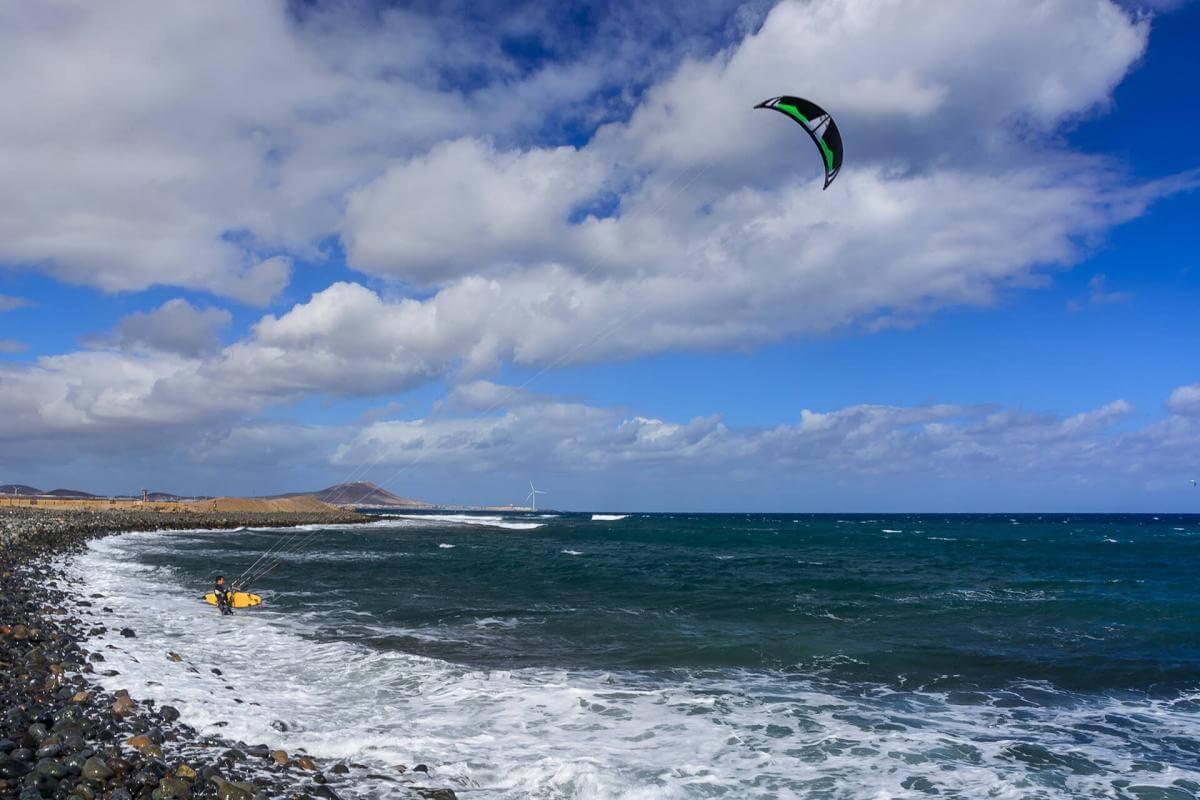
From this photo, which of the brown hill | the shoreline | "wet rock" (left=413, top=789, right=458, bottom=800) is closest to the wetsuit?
the shoreline

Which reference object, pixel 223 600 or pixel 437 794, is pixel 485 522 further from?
pixel 437 794

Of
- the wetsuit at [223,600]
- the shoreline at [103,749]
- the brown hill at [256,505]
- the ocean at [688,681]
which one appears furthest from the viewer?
the brown hill at [256,505]

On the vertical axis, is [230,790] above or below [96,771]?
below

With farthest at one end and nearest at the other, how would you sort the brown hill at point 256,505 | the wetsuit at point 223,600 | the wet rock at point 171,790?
the brown hill at point 256,505 < the wetsuit at point 223,600 < the wet rock at point 171,790

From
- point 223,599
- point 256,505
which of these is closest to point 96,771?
point 223,599

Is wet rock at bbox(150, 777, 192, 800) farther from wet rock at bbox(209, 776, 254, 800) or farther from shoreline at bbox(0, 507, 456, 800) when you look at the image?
wet rock at bbox(209, 776, 254, 800)

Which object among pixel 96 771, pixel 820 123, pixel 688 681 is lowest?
pixel 688 681

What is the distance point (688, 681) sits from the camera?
1319 centimetres

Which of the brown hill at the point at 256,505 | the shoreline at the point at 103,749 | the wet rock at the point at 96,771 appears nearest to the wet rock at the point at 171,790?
the shoreline at the point at 103,749

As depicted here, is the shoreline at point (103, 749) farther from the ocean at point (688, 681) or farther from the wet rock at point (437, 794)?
the ocean at point (688, 681)

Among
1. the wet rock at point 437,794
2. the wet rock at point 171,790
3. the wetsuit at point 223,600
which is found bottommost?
the wet rock at point 437,794

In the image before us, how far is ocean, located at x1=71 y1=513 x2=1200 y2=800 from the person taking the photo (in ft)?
29.1

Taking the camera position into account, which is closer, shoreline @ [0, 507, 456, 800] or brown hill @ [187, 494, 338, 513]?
shoreline @ [0, 507, 456, 800]

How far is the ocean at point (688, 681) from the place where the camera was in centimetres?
886
